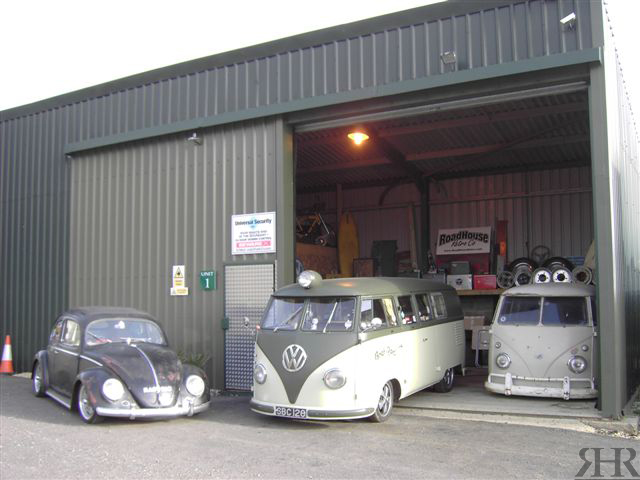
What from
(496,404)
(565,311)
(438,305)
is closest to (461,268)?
(438,305)

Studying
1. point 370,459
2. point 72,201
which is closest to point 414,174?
point 72,201

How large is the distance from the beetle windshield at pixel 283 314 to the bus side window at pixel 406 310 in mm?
1591

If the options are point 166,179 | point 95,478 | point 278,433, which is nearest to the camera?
point 95,478

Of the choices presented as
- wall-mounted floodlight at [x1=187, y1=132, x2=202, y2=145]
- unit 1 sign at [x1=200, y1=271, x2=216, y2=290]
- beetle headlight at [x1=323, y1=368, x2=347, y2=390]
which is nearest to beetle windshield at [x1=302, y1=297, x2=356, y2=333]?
beetle headlight at [x1=323, y1=368, x2=347, y2=390]

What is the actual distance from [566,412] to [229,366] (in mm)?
5624

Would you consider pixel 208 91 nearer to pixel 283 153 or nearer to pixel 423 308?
pixel 283 153

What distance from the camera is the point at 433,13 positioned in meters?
9.63

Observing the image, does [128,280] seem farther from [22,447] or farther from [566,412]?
[566,412]

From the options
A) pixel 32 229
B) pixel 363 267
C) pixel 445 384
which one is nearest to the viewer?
pixel 445 384

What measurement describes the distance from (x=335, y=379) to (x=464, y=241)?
10845 mm

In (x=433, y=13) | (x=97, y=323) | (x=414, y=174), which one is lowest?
(x=97, y=323)

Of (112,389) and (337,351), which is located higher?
(337,351)

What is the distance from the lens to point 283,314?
8586mm

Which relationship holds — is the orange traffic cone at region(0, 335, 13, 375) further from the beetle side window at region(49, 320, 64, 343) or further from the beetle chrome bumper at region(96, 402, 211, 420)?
the beetle chrome bumper at region(96, 402, 211, 420)
